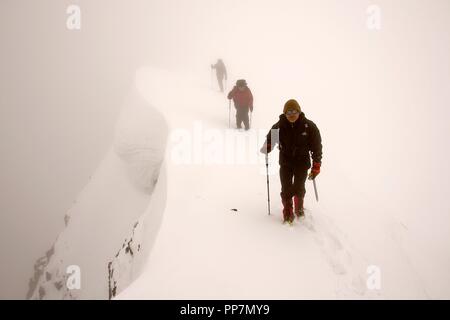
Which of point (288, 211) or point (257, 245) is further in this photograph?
point (288, 211)

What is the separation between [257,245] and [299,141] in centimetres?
260

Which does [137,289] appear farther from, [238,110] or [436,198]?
[436,198]

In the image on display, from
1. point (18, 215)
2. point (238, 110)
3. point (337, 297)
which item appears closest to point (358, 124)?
point (238, 110)

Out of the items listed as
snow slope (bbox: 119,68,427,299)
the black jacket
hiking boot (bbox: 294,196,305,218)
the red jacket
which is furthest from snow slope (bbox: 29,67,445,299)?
the black jacket

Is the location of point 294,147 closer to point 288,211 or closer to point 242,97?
point 288,211

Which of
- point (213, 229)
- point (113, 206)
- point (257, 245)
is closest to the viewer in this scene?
point (257, 245)

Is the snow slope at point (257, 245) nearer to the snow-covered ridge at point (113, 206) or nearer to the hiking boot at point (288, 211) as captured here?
the hiking boot at point (288, 211)

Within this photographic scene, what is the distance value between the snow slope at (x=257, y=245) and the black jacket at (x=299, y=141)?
5.73ft

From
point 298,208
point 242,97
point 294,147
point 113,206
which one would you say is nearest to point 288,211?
point 298,208

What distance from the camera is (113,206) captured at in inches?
637

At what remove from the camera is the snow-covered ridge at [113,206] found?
556 inches

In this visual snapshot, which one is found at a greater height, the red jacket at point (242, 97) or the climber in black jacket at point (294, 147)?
the red jacket at point (242, 97)

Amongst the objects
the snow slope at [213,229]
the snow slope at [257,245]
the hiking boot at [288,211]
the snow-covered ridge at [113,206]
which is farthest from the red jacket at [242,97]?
the hiking boot at [288,211]
